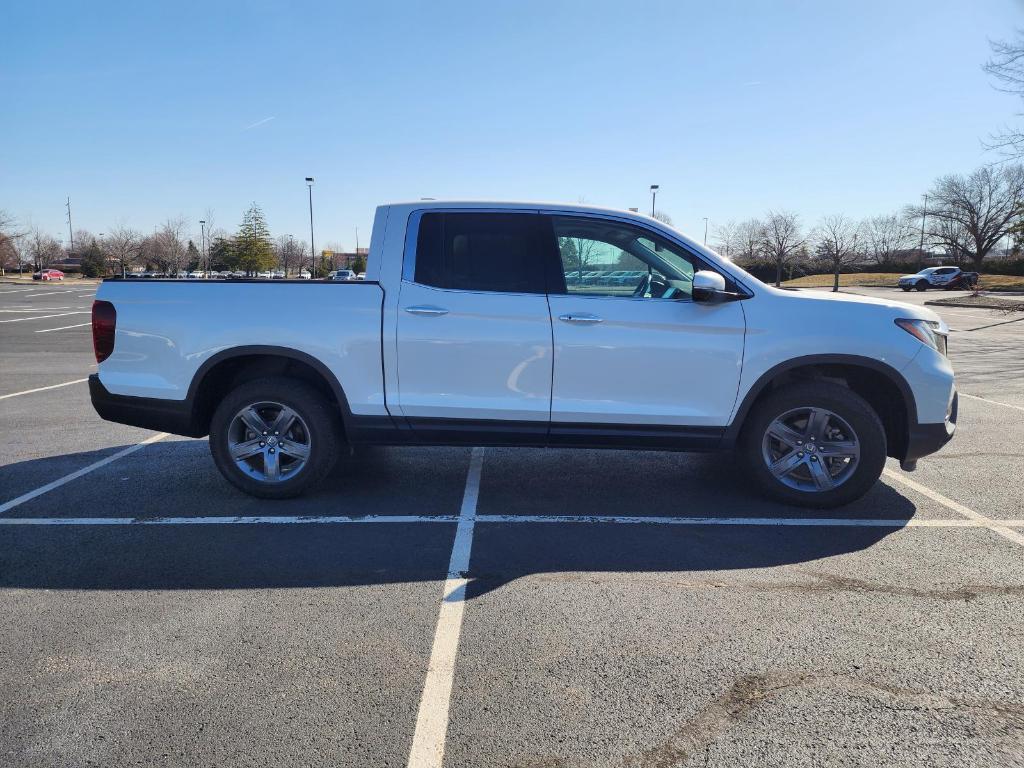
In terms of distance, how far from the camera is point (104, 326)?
15.9 ft

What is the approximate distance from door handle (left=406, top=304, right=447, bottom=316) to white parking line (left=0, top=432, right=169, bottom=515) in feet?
9.83

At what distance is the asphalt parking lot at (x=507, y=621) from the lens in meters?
2.43

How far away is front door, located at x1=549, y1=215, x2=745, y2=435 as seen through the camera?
14.8 feet

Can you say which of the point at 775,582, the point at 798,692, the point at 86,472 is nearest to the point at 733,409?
the point at 775,582

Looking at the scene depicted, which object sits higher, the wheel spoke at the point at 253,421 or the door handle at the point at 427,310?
the door handle at the point at 427,310

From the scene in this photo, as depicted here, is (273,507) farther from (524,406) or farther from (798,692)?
(798,692)

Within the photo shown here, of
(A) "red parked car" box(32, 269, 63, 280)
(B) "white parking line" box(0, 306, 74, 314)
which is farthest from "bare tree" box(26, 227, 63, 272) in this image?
(B) "white parking line" box(0, 306, 74, 314)

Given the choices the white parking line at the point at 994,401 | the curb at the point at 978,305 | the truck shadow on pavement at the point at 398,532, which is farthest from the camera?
the curb at the point at 978,305

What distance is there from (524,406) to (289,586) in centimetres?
181

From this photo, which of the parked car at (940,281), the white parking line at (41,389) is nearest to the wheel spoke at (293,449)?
the white parking line at (41,389)

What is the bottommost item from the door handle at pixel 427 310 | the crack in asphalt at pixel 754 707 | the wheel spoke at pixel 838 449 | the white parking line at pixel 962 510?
the crack in asphalt at pixel 754 707

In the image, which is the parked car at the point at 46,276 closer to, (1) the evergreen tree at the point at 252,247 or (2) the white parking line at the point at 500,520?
(1) the evergreen tree at the point at 252,247

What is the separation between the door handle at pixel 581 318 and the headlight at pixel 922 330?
1.95m

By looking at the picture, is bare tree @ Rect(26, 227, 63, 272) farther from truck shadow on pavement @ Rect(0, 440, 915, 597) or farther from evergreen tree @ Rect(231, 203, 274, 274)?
truck shadow on pavement @ Rect(0, 440, 915, 597)
